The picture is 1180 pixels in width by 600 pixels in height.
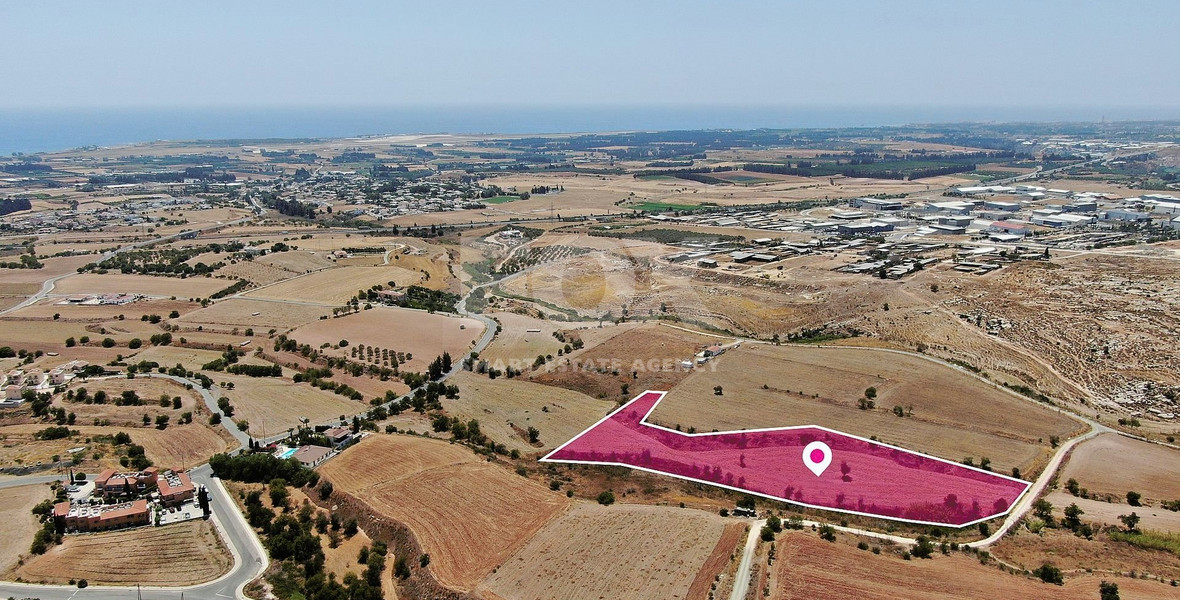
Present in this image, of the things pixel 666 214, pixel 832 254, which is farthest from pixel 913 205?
pixel 832 254

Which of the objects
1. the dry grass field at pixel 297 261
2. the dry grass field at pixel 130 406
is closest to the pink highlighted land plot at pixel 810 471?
the dry grass field at pixel 130 406

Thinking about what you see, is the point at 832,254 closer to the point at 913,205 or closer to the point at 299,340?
the point at 913,205

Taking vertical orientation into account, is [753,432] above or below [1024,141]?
below

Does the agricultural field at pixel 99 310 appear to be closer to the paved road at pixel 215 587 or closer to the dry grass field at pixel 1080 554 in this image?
the paved road at pixel 215 587

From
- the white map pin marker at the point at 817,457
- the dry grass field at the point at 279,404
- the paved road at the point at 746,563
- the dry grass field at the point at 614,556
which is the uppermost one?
the paved road at the point at 746,563

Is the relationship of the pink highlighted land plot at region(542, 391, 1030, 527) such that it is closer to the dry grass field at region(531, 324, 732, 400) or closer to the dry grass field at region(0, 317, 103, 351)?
the dry grass field at region(531, 324, 732, 400)

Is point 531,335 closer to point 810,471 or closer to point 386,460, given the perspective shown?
point 386,460


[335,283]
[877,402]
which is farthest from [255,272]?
[877,402]
